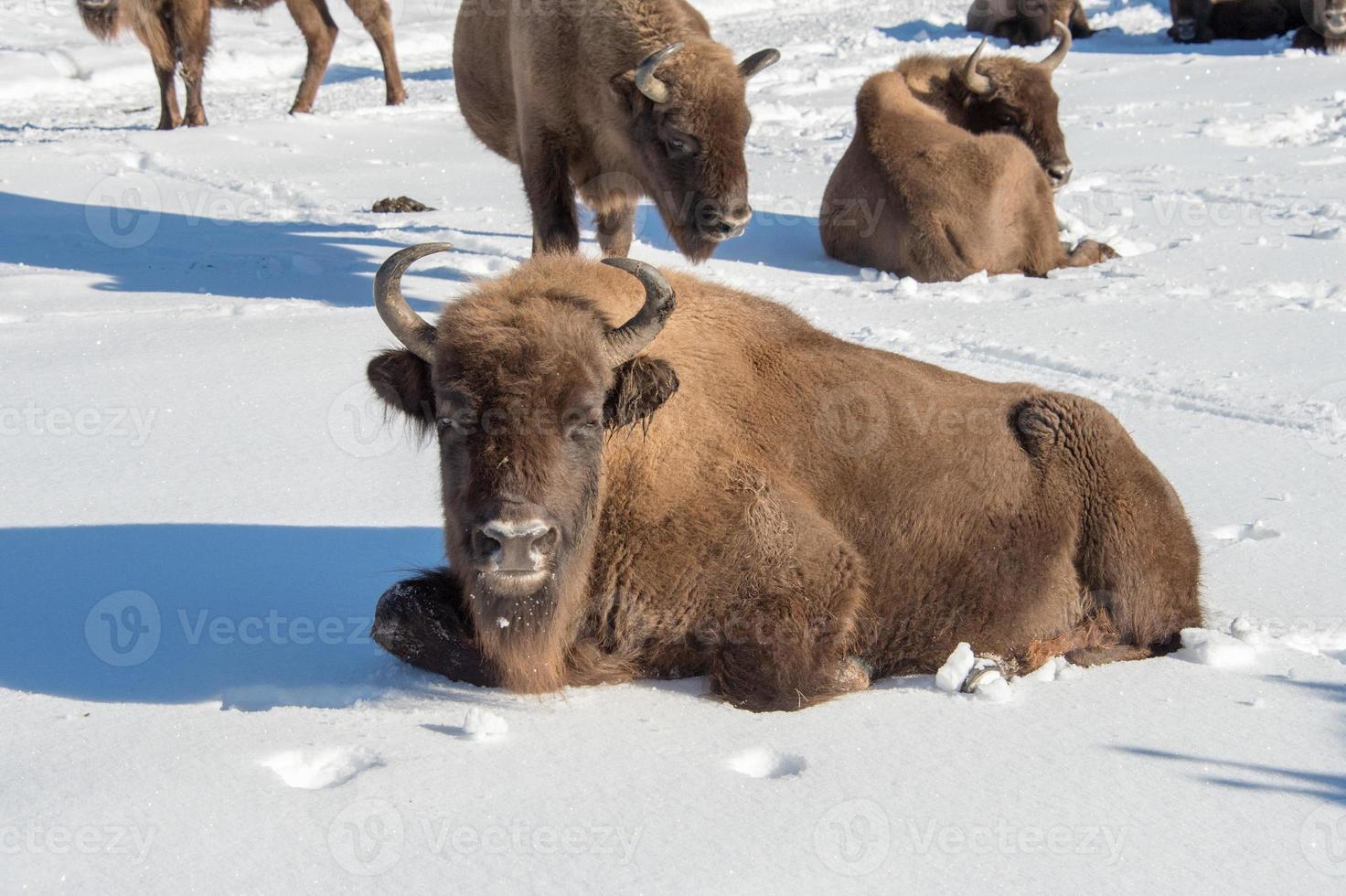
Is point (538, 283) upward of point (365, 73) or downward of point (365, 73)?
upward

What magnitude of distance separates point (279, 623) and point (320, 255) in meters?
5.67

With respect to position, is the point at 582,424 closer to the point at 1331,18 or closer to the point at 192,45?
the point at 192,45

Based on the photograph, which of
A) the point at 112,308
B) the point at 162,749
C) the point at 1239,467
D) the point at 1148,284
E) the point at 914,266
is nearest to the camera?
the point at 162,749

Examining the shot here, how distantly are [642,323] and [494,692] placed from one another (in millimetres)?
1132

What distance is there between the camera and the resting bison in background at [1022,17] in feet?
65.7

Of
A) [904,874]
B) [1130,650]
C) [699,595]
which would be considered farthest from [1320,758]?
[699,595]

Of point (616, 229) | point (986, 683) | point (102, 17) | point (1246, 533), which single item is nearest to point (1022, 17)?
point (102, 17)

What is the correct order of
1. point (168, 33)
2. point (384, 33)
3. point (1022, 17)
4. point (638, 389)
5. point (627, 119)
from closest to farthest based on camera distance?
point (638, 389)
point (627, 119)
point (168, 33)
point (384, 33)
point (1022, 17)

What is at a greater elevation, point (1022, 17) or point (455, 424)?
point (455, 424)

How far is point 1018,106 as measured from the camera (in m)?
10.3

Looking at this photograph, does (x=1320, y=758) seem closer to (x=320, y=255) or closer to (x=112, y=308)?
(x=112, y=308)

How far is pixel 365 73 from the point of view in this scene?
805 inches

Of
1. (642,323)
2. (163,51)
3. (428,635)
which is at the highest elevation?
(642,323)

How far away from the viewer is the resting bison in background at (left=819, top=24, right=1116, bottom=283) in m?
9.06
